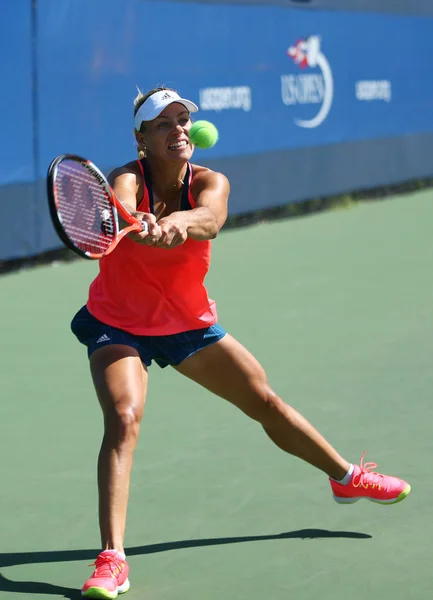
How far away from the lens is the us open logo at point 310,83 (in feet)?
42.1

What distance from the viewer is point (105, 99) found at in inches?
419

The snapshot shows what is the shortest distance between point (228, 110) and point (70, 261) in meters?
2.56

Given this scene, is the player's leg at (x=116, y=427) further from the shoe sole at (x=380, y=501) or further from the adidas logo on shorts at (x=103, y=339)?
the shoe sole at (x=380, y=501)

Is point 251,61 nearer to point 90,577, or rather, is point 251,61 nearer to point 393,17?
point 393,17

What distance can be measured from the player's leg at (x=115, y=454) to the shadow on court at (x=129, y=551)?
259 millimetres

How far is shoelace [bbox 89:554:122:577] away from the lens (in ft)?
13.3

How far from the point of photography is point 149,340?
461cm

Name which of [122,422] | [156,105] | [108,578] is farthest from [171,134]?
[108,578]

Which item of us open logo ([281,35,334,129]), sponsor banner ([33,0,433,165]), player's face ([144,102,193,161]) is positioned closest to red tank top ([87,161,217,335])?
player's face ([144,102,193,161])

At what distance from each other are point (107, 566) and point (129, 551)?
50cm

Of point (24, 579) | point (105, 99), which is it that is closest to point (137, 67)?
point (105, 99)

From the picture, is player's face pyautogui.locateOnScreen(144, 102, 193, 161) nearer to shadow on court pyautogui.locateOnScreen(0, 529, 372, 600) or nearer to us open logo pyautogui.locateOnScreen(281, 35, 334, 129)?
shadow on court pyautogui.locateOnScreen(0, 529, 372, 600)

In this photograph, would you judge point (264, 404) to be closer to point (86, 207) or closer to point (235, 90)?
point (86, 207)

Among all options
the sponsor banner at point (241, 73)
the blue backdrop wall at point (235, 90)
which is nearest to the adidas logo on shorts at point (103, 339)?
the blue backdrop wall at point (235, 90)
